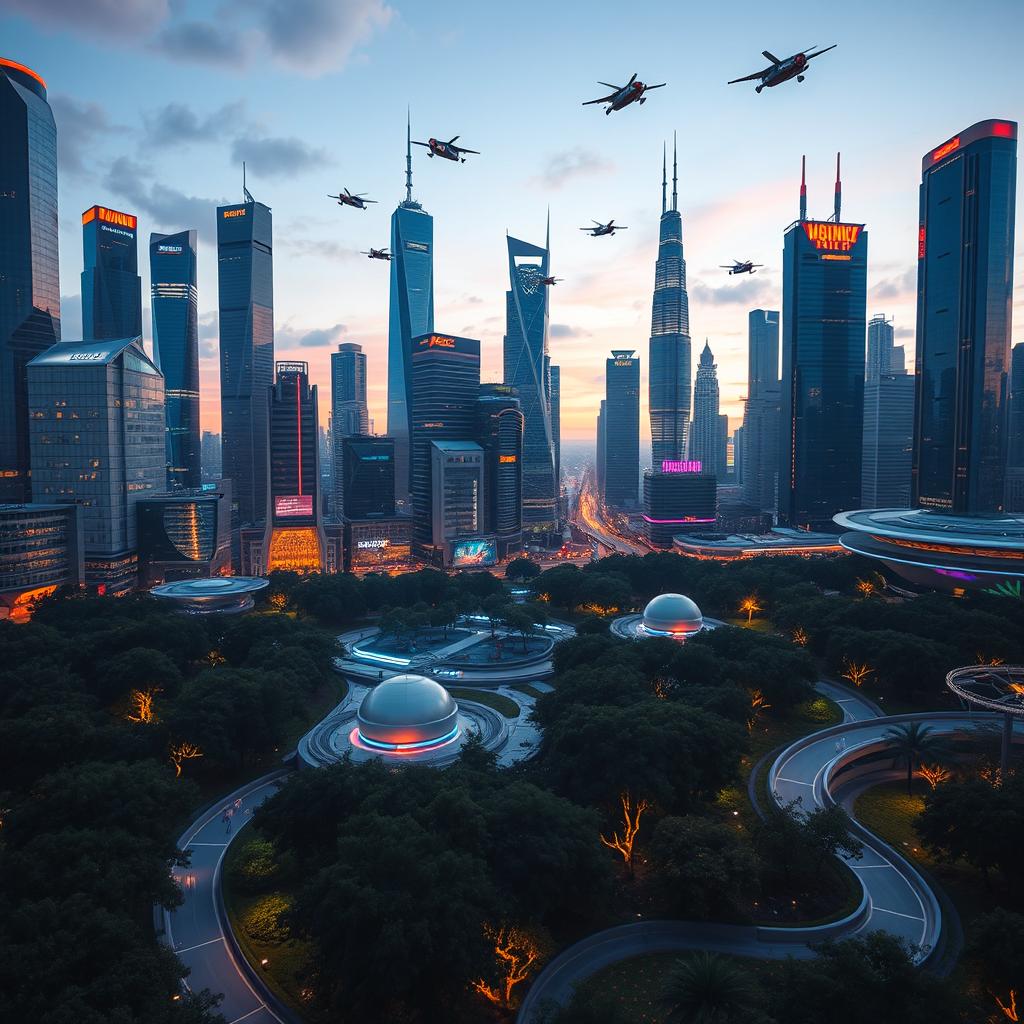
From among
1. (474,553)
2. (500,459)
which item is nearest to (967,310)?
(500,459)

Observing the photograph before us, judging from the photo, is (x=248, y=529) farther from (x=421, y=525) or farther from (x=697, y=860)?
(x=697, y=860)

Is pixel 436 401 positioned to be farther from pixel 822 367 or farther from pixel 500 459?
pixel 822 367

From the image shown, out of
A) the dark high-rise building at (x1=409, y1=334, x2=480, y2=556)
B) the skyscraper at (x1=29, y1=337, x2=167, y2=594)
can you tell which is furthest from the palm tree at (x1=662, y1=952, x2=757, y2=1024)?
the dark high-rise building at (x1=409, y1=334, x2=480, y2=556)

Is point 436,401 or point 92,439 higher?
point 436,401

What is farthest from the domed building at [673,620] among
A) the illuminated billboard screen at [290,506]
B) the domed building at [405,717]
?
the illuminated billboard screen at [290,506]

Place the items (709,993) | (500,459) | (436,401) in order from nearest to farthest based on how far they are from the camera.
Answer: (709,993) → (436,401) → (500,459)

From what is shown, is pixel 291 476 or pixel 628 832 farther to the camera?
pixel 291 476

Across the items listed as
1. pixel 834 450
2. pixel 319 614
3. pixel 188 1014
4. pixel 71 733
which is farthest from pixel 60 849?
pixel 834 450
